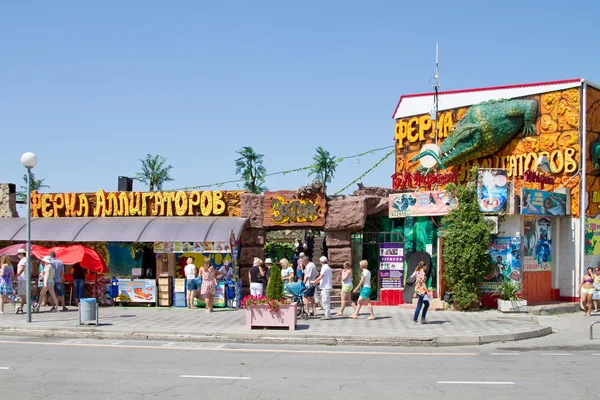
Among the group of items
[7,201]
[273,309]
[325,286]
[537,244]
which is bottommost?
[273,309]

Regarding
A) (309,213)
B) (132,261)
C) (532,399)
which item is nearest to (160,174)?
(132,261)

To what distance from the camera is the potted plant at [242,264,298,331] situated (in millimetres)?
15656

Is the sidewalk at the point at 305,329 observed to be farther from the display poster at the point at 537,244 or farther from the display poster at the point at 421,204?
the display poster at the point at 421,204

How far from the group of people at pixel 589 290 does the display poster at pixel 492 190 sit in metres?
3.35

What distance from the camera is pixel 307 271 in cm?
1820

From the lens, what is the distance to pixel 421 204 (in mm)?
21875

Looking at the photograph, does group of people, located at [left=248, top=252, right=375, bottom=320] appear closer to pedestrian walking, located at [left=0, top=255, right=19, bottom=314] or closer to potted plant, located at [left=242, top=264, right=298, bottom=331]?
potted plant, located at [left=242, top=264, right=298, bottom=331]

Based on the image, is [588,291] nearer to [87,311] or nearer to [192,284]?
[192,284]

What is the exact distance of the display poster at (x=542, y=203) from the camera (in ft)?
67.5

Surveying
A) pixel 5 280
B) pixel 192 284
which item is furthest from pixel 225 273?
pixel 5 280

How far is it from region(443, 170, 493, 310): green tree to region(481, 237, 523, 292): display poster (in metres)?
0.37

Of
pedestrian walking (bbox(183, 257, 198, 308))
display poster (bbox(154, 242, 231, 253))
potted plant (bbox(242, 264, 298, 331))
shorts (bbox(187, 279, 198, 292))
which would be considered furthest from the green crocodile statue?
potted plant (bbox(242, 264, 298, 331))

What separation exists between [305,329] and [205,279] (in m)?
5.13

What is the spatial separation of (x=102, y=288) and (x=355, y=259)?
28.6ft
